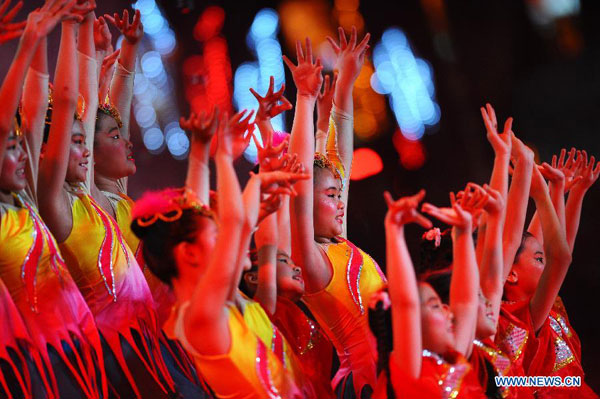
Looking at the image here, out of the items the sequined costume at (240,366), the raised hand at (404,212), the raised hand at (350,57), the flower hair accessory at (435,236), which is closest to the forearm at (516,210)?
the flower hair accessory at (435,236)

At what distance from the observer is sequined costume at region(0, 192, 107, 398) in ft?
7.38

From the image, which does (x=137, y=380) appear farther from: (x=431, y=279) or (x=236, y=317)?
(x=431, y=279)

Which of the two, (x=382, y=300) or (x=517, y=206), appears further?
(x=517, y=206)

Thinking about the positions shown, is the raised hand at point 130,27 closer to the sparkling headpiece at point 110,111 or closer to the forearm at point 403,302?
the sparkling headpiece at point 110,111

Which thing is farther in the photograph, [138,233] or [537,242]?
[537,242]

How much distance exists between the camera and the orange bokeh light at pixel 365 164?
547 cm

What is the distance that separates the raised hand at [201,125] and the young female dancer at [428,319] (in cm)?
50

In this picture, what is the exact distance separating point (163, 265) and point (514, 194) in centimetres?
136

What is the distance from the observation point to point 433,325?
2.11 metres

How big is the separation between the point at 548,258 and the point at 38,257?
6.04ft

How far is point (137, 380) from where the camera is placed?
2.55m

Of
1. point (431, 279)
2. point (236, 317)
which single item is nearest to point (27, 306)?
point (236, 317)

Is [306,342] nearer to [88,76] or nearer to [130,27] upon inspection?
[88,76]

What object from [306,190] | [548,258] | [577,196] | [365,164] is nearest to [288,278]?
[306,190]
